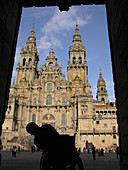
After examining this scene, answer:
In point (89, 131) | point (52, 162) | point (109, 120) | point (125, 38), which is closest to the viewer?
point (52, 162)

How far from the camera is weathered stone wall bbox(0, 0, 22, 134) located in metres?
6.32

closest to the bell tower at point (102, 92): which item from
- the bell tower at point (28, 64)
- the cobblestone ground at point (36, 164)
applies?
the bell tower at point (28, 64)

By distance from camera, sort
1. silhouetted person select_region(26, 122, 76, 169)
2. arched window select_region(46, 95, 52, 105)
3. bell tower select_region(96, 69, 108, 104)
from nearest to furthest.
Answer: silhouetted person select_region(26, 122, 76, 169)
arched window select_region(46, 95, 52, 105)
bell tower select_region(96, 69, 108, 104)

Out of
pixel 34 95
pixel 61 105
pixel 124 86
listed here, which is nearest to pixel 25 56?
pixel 34 95

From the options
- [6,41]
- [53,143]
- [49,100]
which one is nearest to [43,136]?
[53,143]

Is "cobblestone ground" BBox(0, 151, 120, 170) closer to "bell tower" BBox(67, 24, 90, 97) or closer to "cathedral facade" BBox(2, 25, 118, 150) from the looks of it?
"cathedral facade" BBox(2, 25, 118, 150)

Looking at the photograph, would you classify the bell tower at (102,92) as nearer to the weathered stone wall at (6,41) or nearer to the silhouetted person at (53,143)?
the weathered stone wall at (6,41)

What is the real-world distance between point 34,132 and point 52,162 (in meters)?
0.88

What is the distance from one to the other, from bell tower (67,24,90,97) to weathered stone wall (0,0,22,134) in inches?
1516

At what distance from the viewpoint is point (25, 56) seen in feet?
183

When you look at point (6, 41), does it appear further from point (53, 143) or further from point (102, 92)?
point (102, 92)

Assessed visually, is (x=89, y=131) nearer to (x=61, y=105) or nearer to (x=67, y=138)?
(x=61, y=105)

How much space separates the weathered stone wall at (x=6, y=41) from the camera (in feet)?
20.8

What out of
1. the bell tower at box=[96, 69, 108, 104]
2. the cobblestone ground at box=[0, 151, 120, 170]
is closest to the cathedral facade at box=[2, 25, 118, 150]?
the bell tower at box=[96, 69, 108, 104]
